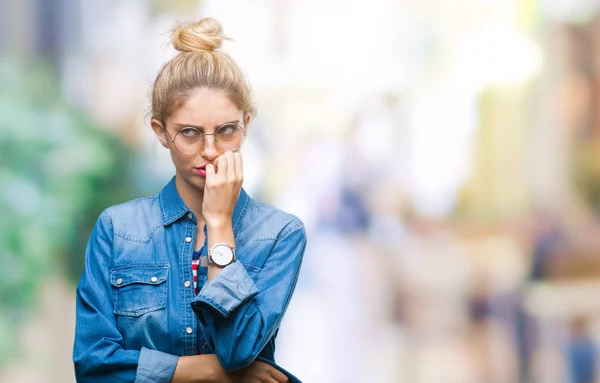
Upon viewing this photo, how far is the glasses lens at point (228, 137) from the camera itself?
5.25ft

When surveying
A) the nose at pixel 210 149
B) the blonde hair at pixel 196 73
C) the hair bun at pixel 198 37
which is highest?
the hair bun at pixel 198 37

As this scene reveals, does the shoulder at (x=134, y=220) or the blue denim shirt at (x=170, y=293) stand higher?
the shoulder at (x=134, y=220)

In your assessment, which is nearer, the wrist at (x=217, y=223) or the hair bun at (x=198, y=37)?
the wrist at (x=217, y=223)

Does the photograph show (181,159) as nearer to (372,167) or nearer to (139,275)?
(139,275)

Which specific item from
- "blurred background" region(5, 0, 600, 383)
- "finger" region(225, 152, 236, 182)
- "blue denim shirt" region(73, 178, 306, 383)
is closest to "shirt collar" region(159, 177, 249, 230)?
"blue denim shirt" region(73, 178, 306, 383)

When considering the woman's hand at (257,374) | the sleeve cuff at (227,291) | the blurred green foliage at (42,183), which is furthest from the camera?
the blurred green foliage at (42,183)

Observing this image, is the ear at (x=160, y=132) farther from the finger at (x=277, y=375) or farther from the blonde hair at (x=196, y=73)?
the finger at (x=277, y=375)

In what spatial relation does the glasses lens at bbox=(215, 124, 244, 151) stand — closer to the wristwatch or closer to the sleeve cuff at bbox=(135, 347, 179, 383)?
the wristwatch

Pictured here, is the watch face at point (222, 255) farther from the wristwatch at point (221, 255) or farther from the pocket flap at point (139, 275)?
the pocket flap at point (139, 275)

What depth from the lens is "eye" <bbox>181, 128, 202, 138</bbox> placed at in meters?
1.60

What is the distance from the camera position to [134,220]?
168 cm

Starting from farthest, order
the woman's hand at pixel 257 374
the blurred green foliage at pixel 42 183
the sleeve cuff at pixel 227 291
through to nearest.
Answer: the blurred green foliage at pixel 42 183 → the woman's hand at pixel 257 374 → the sleeve cuff at pixel 227 291

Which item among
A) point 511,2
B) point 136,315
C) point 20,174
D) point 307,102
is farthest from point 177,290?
point 511,2

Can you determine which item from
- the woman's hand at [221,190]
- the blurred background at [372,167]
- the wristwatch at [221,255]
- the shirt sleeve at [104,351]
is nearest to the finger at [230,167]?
the woman's hand at [221,190]
